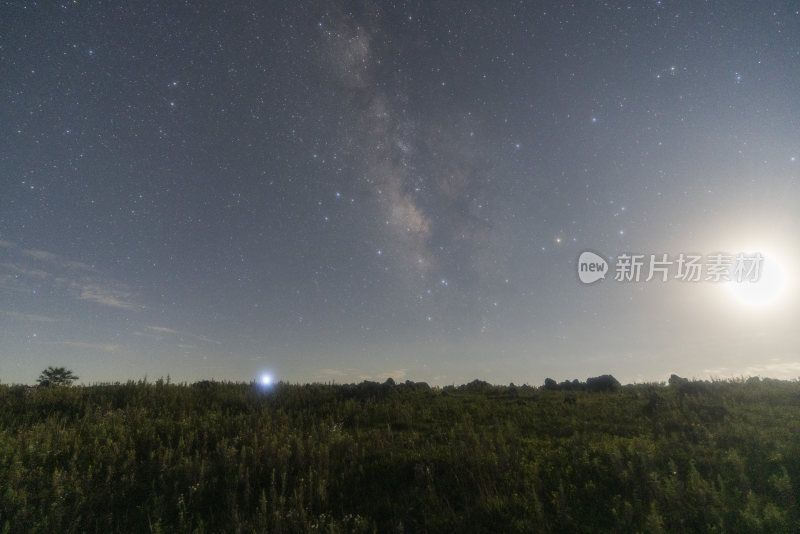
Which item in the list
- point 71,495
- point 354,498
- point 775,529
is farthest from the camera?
point 354,498

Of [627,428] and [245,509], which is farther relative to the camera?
[627,428]

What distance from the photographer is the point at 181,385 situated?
1614 centimetres

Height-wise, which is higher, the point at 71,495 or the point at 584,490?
the point at 584,490

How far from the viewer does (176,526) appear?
5617 millimetres

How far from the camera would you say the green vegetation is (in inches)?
214

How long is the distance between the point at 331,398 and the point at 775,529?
13457mm

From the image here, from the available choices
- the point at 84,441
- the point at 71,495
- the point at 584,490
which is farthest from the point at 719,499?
the point at 84,441

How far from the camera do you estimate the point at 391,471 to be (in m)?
7.43

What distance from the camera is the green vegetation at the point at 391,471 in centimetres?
544

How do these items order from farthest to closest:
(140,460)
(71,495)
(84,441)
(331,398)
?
(331,398) < (84,441) < (140,460) < (71,495)

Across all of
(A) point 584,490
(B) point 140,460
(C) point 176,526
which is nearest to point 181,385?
(B) point 140,460

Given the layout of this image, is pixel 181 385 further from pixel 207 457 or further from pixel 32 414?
pixel 207 457

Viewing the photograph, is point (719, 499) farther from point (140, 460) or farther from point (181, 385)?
point (181, 385)

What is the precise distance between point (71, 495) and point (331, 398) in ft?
34.1
